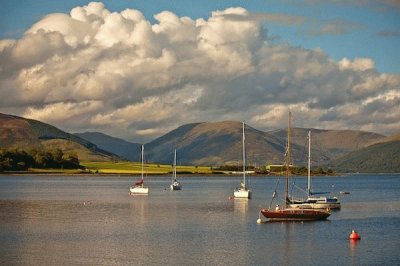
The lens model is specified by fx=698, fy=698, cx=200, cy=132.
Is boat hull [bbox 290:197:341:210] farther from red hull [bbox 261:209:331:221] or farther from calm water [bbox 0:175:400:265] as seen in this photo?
red hull [bbox 261:209:331:221]

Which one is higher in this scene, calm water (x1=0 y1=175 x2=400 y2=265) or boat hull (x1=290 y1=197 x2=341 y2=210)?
boat hull (x1=290 y1=197 x2=341 y2=210)

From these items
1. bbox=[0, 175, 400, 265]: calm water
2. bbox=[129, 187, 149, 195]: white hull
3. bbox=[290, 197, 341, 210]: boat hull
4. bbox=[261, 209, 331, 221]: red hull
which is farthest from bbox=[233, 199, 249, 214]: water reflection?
bbox=[129, 187, 149, 195]: white hull

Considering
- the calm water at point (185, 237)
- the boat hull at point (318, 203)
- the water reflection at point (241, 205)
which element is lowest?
the calm water at point (185, 237)

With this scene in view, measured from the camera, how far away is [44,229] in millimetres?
74938

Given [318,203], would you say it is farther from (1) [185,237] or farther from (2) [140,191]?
(2) [140,191]

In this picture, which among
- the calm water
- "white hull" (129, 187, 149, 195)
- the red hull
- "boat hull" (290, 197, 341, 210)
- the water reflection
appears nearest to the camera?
the calm water

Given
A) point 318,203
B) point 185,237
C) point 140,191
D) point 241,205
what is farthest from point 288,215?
point 140,191

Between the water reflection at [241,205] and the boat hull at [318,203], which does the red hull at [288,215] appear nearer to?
the boat hull at [318,203]

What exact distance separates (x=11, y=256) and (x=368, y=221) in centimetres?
4868

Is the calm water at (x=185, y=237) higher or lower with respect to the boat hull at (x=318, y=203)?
lower

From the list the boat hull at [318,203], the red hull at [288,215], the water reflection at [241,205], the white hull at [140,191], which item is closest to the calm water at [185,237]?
the water reflection at [241,205]

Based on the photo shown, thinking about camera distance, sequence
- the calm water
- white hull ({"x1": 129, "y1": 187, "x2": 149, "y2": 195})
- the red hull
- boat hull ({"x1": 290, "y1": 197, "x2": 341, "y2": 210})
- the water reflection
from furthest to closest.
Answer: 1. white hull ({"x1": 129, "y1": 187, "x2": 149, "y2": 195})
2. the water reflection
3. boat hull ({"x1": 290, "y1": 197, "x2": 341, "y2": 210})
4. the red hull
5. the calm water

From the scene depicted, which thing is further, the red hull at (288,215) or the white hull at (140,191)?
the white hull at (140,191)

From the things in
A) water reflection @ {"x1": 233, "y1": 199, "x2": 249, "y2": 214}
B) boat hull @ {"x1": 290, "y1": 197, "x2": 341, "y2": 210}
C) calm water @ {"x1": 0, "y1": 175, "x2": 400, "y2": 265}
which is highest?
boat hull @ {"x1": 290, "y1": 197, "x2": 341, "y2": 210}
